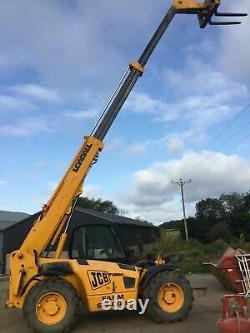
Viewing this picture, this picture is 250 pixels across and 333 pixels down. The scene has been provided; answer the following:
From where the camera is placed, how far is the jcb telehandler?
33.9 feet

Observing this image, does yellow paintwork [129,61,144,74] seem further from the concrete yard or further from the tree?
the tree

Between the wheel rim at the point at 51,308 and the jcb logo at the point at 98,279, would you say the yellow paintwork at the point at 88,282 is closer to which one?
the jcb logo at the point at 98,279

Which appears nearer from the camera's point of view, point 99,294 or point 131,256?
point 99,294

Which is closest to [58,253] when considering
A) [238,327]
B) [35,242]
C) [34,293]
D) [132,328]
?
[35,242]

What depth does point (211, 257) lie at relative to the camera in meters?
32.2

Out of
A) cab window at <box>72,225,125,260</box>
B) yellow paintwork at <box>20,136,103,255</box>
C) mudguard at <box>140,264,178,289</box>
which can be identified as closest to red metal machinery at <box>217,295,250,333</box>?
mudguard at <box>140,264,178,289</box>

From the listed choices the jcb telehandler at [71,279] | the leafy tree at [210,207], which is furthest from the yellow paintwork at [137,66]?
the leafy tree at [210,207]

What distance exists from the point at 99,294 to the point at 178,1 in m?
7.47

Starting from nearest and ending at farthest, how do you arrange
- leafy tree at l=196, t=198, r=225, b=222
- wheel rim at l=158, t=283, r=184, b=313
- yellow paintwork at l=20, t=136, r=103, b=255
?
wheel rim at l=158, t=283, r=184, b=313 < yellow paintwork at l=20, t=136, r=103, b=255 < leafy tree at l=196, t=198, r=225, b=222

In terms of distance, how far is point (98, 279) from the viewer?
35.2 feet

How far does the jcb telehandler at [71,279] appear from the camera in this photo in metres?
10.3

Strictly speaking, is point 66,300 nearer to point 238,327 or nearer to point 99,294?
point 99,294

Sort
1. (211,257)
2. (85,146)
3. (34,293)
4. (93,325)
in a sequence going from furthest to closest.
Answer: (211,257), (85,146), (93,325), (34,293)

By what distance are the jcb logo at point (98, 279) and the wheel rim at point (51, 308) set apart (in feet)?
2.36
